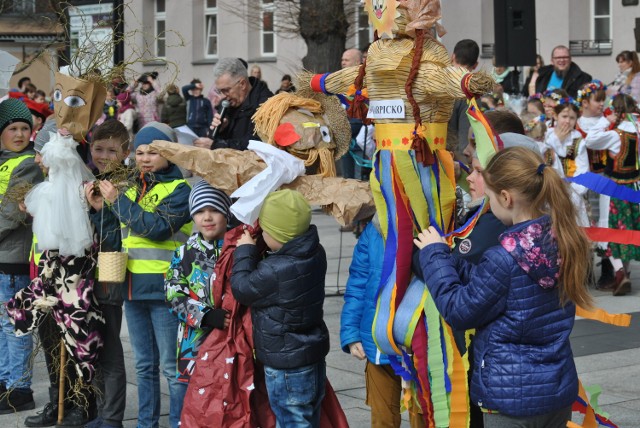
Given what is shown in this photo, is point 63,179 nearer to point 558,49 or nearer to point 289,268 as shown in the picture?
point 289,268

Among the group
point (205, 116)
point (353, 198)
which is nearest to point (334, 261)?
point (353, 198)

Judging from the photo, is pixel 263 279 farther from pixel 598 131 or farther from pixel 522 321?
pixel 598 131

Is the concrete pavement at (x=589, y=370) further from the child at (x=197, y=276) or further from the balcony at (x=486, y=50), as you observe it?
the balcony at (x=486, y=50)

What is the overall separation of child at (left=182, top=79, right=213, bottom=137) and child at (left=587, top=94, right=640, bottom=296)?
12006 millimetres

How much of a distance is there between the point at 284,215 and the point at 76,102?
1.60m

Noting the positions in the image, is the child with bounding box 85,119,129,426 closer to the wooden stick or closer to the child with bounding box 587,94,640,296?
the wooden stick

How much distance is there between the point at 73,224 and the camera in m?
5.85

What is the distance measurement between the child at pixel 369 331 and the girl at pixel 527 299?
2.52 feet

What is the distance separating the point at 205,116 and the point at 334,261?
10.3m

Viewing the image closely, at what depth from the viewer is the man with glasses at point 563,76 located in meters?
14.3

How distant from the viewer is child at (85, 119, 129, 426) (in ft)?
19.6

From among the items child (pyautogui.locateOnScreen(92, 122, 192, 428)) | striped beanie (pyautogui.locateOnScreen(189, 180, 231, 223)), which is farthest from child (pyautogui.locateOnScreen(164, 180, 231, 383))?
child (pyautogui.locateOnScreen(92, 122, 192, 428))

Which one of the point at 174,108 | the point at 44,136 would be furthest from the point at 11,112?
the point at 174,108

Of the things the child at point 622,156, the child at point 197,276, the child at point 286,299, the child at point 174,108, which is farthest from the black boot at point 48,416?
the child at point 174,108
